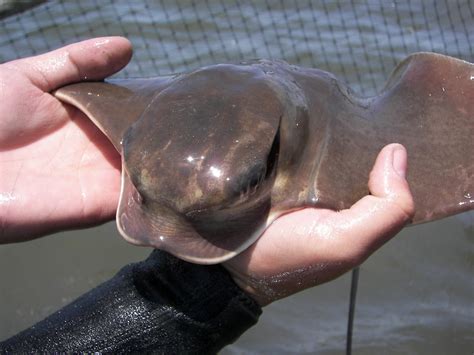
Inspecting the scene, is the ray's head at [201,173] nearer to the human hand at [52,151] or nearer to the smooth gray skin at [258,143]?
the smooth gray skin at [258,143]

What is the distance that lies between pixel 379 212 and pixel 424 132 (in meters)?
0.69

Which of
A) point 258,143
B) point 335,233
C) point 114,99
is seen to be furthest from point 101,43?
point 335,233

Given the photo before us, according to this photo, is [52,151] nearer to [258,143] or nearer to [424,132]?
[258,143]

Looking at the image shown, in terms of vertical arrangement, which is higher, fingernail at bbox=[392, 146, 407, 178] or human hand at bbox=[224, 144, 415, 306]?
fingernail at bbox=[392, 146, 407, 178]

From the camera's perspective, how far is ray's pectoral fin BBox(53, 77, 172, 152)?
2.75 meters

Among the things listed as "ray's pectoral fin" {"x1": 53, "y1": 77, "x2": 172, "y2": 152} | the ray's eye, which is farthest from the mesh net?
the ray's eye

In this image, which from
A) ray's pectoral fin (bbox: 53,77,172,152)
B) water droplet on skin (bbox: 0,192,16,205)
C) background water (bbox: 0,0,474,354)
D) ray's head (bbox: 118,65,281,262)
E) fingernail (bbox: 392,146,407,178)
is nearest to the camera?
ray's head (bbox: 118,65,281,262)

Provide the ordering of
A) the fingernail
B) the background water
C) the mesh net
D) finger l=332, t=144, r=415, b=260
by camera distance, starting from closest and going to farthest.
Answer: finger l=332, t=144, r=415, b=260, the fingernail, the background water, the mesh net

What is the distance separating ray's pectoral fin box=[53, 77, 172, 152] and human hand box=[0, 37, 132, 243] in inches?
4.4

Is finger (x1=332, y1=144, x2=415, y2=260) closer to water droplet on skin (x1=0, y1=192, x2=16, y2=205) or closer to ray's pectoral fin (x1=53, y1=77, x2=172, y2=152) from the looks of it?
ray's pectoral fin (x1=53, y1=77, x2=172, y2=152)

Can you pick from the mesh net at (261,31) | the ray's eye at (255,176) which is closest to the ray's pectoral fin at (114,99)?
the ray's eye at (255,176)

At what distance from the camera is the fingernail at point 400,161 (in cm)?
251

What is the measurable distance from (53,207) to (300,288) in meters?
1.29

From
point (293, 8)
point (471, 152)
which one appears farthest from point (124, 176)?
point (293, 8)
